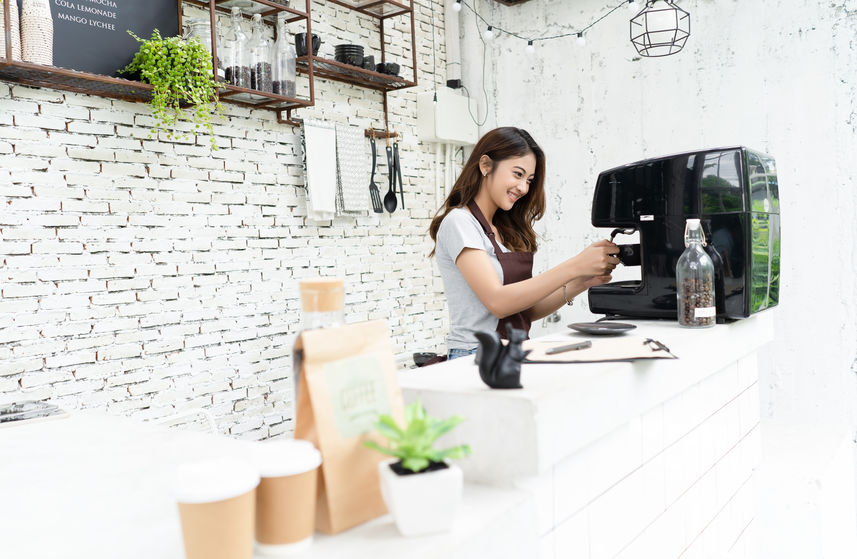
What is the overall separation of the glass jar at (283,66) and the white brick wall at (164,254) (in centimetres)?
25

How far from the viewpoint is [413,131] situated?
4262 mm

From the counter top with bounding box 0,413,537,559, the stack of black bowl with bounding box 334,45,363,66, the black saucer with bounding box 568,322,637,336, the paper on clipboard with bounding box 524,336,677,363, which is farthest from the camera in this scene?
the stack of black bowl with bounding box 334,45,363,66

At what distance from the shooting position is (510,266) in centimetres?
226

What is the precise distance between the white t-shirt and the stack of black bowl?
5.63ft

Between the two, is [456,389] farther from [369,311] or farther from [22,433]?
[369,311]

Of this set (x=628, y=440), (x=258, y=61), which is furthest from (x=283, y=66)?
(x=628, y=440)

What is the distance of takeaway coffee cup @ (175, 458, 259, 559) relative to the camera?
2.31ft

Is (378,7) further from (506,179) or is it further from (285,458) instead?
(285,458)

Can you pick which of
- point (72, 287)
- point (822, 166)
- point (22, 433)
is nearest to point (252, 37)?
point (72, 287)

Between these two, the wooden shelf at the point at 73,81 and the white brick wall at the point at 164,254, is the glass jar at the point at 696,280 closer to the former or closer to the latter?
the white brick wall at the point at 164,254

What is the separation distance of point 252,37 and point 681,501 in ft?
8.55

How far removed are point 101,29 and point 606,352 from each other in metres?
2.37

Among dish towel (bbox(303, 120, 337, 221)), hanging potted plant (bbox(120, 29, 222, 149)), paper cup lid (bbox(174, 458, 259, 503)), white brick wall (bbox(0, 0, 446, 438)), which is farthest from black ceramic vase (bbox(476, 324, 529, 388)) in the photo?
dish towel (bbox(303, 120, 337, 221))

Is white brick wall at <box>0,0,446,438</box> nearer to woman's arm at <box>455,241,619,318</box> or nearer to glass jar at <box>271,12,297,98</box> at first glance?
glass jar at <box>271,12,297,98</box>
